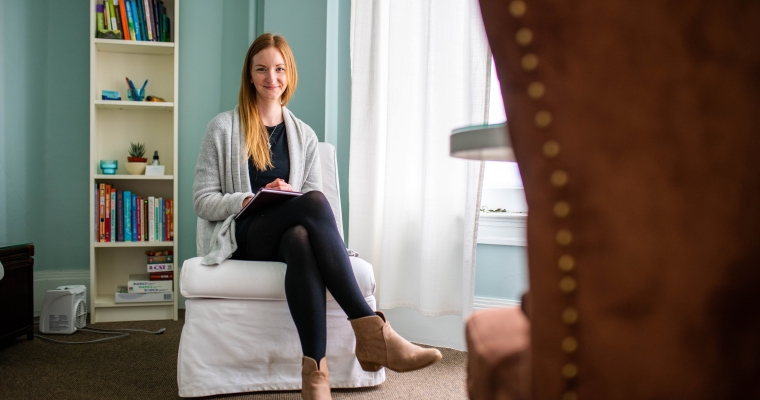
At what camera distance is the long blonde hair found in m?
2.01

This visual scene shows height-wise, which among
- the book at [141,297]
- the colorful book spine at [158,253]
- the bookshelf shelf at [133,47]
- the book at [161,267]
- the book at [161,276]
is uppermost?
the bookshelf shelf at [133,47]

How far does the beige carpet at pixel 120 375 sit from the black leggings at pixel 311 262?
31 cm

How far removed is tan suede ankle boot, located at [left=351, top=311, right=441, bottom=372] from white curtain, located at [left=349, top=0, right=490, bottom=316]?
2.16 ft

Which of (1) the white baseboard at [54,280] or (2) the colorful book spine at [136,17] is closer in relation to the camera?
(2) the colorful book spine at [136,17]

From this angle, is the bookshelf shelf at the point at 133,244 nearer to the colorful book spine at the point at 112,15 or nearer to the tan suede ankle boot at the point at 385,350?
the colorful book spine at the point at 112,15

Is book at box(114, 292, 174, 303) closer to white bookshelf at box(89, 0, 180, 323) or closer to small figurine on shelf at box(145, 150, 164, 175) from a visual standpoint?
white bookshelf at box(89, 0, 180, 323)

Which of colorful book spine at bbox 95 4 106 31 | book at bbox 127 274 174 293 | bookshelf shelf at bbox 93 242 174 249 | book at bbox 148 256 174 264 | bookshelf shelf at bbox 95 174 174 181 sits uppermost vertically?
colorful book spine at bbox 95 4 106 31

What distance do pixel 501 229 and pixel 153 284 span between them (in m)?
1.70

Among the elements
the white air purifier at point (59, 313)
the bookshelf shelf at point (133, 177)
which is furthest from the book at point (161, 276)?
the bookshelf shelf at point (133, 177)

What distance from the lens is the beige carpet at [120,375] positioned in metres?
1.63

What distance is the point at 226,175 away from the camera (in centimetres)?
196

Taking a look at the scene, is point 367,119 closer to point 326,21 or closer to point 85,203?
point 326,21

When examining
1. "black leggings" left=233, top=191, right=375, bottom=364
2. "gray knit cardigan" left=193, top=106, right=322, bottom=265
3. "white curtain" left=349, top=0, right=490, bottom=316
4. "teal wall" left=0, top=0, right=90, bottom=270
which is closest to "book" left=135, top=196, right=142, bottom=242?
"teal wall" left=0, top=0, right=90, bottom=270

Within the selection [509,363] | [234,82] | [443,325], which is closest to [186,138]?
[234,82]
